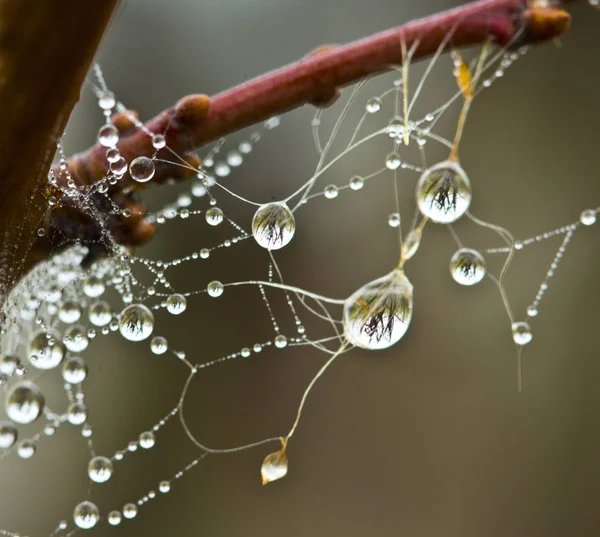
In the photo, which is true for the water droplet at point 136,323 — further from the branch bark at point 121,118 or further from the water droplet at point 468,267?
the water droplet at point 468,267

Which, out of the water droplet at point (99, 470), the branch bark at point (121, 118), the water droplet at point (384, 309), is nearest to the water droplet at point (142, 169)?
the branch bark at point (121, 118)

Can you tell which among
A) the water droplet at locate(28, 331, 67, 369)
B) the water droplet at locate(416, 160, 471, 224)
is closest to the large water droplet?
the water droplet at locate(28, 331, 67, 369)

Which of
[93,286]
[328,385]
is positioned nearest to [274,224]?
[93,286]

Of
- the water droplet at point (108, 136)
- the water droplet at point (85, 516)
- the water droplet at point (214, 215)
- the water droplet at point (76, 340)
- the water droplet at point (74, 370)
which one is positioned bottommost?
the water droplet at point (85, 516)

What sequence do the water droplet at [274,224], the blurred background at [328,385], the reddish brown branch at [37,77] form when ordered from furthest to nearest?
1. the blurred background at [328,385]
2. the water droplet at [274,224]
3. the reddish brown branch at [37,77]

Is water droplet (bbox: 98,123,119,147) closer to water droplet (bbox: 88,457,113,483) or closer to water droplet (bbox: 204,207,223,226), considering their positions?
water droplet (bbox: 204,207,223,226)

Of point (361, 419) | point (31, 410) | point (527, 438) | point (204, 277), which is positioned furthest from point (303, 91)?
point (527, 438)

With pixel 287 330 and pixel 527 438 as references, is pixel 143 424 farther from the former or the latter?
pixel 527 438
